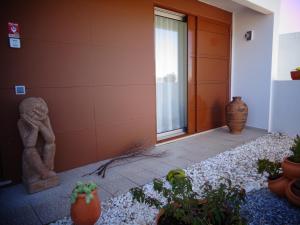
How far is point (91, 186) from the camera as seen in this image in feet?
5.86

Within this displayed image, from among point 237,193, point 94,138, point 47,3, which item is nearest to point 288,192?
point 237,193

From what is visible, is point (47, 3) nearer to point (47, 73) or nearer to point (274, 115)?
point (47, 73)

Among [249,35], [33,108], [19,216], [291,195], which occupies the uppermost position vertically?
[249,35]

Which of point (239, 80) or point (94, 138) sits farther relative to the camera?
point (239, 80)

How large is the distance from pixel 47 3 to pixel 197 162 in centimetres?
289

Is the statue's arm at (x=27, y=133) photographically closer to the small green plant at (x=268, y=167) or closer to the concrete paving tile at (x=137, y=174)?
the concrete paving tile at (x=137, y=174)

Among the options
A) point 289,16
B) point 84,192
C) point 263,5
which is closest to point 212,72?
point 263,5

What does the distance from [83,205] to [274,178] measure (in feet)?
5.89

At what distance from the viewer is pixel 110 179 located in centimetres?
283

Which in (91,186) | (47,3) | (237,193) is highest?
(47,3)

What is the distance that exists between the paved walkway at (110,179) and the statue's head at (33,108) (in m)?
0.86

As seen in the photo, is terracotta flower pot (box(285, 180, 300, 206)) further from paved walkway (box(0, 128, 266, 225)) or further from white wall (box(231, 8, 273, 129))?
white wall (box(231, 8, 273, 129))

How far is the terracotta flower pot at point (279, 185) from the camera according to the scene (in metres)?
2.10

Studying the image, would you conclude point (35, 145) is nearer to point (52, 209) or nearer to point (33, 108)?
point (33, 108)
